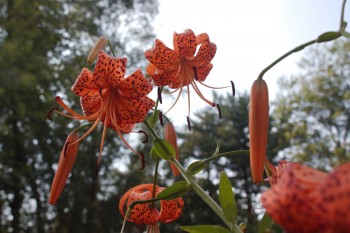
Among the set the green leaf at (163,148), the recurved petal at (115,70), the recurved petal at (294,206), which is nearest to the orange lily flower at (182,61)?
the recurved petal at (115,70)

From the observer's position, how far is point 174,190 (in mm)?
690

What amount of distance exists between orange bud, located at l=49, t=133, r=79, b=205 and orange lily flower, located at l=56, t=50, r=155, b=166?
0.23ft

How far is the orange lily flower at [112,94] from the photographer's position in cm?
84

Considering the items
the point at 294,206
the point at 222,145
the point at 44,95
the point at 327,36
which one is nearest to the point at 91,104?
the point at 327,36

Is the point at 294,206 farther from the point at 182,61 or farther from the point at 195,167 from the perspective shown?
the point at 182,61

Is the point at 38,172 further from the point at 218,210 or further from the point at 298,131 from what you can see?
the point at 218,210

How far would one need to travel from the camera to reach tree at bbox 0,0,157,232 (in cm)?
666

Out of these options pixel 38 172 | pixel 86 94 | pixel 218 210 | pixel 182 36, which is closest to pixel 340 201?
pixel 218 210

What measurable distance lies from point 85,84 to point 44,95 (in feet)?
20.7

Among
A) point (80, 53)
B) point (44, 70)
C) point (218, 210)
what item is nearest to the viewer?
point (218, 210)

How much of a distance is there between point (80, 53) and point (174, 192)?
818 cm

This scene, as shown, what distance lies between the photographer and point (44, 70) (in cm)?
685

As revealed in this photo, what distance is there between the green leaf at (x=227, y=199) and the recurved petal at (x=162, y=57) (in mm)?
417

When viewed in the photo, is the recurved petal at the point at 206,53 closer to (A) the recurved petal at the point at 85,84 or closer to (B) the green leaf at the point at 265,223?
(A) the recurved petal at the point at 85,84
